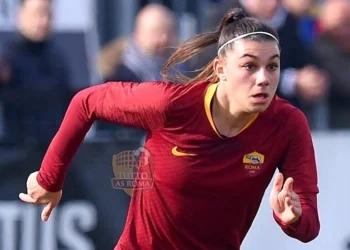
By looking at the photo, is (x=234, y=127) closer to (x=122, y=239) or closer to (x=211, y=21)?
(x=122, y=239)

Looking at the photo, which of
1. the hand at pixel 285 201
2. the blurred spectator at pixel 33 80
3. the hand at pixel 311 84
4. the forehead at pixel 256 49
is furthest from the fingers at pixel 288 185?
the hand at pixel 311 84

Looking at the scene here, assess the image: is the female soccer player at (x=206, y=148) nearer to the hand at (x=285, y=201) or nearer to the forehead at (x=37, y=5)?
the hand at (x=285, y=201)

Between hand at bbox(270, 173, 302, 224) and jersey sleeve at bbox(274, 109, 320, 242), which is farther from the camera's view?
jersey sleeve at bbox(274, 109, 320, 242)

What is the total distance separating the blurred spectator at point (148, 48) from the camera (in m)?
6.89

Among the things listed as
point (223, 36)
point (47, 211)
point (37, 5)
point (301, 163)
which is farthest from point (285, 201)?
point (37, 5)

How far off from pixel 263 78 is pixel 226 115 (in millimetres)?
304

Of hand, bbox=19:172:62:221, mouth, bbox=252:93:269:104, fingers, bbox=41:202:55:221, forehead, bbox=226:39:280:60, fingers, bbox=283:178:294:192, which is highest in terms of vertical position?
forehead, bbox=226:39:280:60

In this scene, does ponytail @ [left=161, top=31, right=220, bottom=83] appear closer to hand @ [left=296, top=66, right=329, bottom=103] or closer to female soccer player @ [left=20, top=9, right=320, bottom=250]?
female soccer player @ [left=20, top=9, right=320, bottom=250]

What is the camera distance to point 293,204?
401 cm

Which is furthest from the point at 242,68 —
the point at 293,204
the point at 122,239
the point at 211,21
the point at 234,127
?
the point at 211,21

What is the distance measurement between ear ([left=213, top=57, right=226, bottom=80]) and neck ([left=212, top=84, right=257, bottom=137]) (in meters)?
A: 0.06

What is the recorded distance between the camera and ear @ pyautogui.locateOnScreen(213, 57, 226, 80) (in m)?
4.29

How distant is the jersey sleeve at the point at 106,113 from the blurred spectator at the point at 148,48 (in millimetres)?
2503

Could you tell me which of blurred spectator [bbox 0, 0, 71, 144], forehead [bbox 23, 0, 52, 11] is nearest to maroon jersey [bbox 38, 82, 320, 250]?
blurred spectator [bbox 0, 0, 71, 144]
